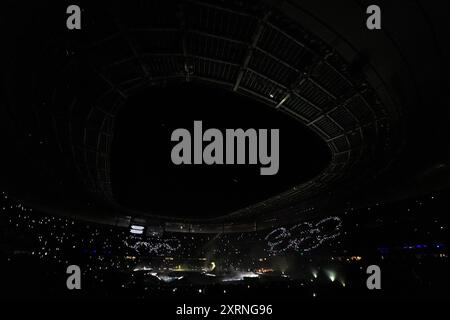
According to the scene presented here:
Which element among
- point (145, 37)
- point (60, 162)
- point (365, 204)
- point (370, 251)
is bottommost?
point (370, 251)

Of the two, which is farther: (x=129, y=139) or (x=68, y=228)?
(x=68, y=228)

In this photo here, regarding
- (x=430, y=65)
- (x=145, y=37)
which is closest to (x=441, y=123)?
(x=430, y=65)

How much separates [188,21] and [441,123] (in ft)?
30.4

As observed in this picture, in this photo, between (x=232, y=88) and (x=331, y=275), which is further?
(x=331, y=275)

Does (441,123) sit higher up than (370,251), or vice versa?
(441,123)

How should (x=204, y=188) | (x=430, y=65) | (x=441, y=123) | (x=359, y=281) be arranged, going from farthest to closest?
1. (x=204, y=188)
2. (x=359, y=281)
3. (x=441, y=123)
4. (x=430, y=65)

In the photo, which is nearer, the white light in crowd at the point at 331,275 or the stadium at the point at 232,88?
the stadium at the point at 232,88

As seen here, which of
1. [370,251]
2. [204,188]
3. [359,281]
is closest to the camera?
[359,281]

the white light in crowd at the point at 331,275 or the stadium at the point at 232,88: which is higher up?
the stadium at the point at 232,88

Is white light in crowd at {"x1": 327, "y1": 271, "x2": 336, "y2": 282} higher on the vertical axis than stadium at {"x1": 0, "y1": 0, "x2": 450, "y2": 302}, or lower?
lower

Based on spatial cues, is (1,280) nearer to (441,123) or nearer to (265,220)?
(441,123)

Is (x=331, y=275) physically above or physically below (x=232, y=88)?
below

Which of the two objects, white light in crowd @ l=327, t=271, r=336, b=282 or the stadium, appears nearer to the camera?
the stadium

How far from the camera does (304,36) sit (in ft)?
25.4
